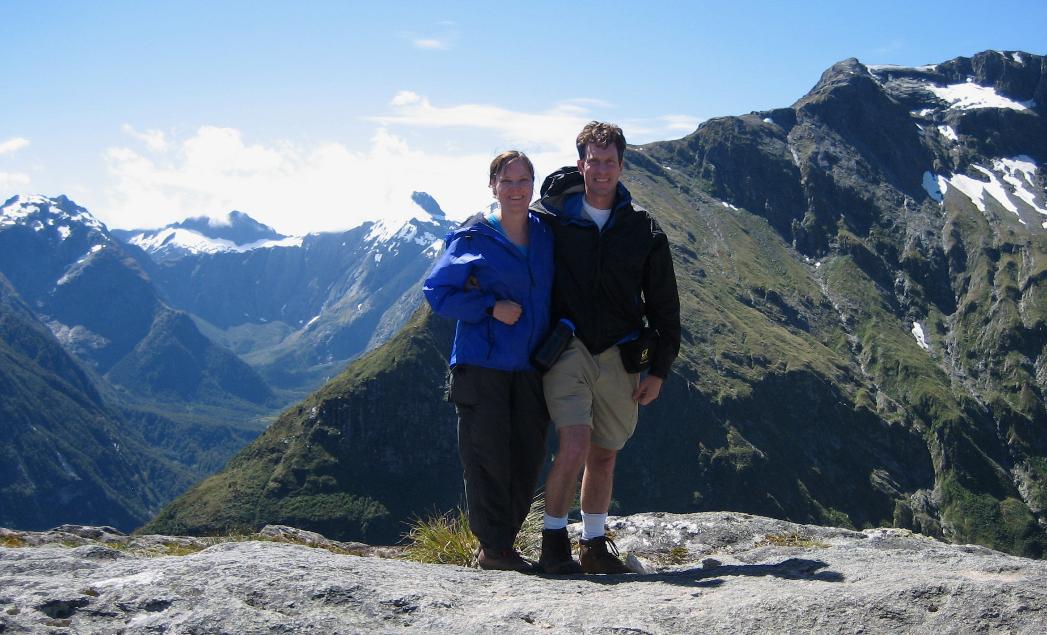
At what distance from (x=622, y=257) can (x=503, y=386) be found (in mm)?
2174

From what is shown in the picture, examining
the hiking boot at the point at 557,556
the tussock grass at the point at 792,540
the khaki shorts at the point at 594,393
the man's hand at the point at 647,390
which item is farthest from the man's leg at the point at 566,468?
the tussock grass at the point at 792,540

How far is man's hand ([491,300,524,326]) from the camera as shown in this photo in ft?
32.5

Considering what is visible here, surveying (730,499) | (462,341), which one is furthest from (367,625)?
(730,499)

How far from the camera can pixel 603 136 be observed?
10.3 m

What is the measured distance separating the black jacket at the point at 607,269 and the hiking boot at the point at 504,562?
277 cm

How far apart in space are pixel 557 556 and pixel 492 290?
344 centimetres

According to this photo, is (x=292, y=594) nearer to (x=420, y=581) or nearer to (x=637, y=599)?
(x=420, y=581)

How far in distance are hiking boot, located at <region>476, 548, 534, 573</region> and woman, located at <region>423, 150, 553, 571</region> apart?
0.04ft

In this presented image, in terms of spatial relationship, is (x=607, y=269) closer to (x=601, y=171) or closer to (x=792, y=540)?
(x=601, y=171)

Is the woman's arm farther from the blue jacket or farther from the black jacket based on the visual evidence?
the black jacket

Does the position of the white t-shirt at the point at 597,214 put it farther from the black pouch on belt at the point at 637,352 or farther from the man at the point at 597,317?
the black pouch on belt at the point at 637,352

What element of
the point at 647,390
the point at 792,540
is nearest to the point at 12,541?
the point at 647,390

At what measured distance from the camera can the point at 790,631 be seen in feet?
22.5

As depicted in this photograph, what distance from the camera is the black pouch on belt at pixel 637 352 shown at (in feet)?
35.0
